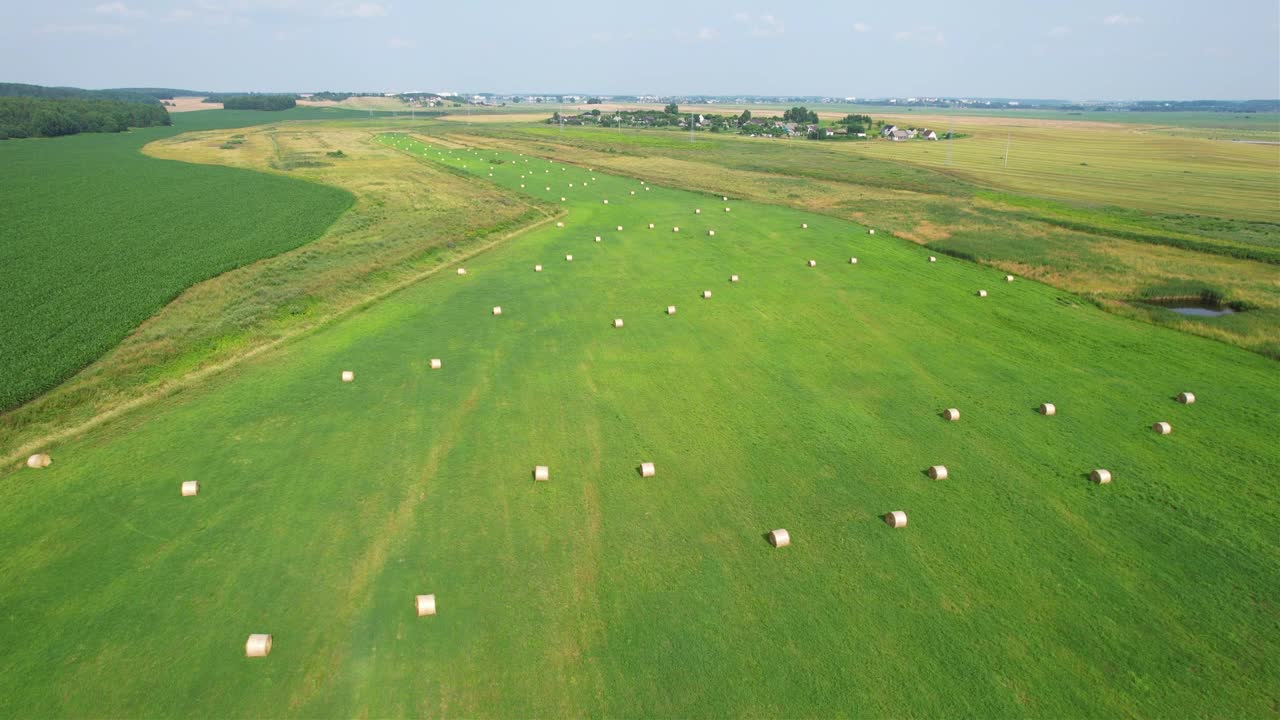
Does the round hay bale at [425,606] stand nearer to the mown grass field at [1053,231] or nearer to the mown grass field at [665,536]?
the mown grass field at [665,536]

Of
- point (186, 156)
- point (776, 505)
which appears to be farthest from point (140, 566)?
point (186, 156)

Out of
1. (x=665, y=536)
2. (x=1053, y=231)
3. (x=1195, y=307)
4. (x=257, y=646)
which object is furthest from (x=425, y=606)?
(x=1053, y=231)

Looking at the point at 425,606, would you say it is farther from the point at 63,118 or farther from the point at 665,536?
the point at 63,118

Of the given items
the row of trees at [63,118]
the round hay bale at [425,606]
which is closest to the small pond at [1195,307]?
the round hay bale at [425,606]

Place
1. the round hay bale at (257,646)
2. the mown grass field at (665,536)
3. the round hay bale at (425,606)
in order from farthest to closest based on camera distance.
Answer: the round hay bale at (425,606) < the round hay bale at (257,646) < the mown grass field at (665,536)

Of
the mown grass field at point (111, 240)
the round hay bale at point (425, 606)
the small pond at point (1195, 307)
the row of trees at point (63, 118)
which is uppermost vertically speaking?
the row of trees at point (63, 118)

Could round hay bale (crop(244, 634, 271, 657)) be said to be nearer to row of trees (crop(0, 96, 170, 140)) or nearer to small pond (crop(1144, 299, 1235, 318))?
small pond (crop(1144, 299, 1235, 318))

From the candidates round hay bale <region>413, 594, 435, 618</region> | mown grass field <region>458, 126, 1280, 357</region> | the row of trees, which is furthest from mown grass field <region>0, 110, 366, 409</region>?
the row of trees
